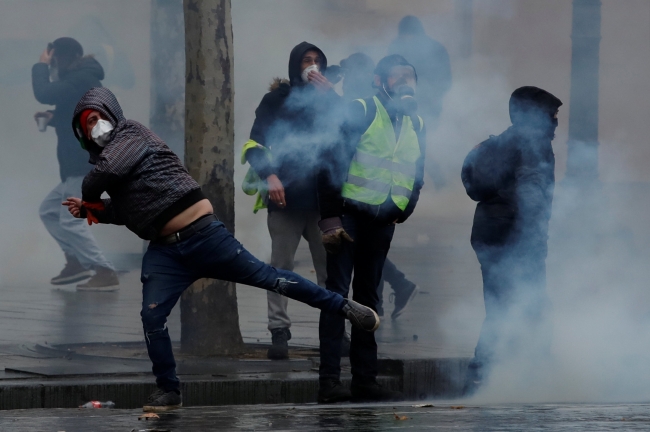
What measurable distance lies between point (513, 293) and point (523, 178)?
24.4 inches

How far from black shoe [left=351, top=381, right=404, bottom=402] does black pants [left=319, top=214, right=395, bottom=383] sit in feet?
0.11

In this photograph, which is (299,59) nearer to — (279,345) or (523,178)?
(523,178)

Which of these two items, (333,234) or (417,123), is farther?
(417,123)

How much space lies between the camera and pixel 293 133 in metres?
6.93

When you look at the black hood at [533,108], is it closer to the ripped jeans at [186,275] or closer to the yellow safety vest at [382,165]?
the yellow safety vest at [382,165]

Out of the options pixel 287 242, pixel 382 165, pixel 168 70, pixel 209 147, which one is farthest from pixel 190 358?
pixel 168 70

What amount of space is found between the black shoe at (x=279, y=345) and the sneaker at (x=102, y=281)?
175 inches

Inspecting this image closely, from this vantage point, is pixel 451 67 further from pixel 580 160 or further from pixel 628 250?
pixel 628 250

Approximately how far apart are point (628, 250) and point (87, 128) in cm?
452

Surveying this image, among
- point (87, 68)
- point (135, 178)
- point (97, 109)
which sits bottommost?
point (135, 178)

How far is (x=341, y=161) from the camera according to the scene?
5.88 meters

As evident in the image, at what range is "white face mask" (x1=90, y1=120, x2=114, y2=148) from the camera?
16.6 ft

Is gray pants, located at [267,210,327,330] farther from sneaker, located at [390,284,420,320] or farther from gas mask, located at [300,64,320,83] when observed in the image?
sneaker, located at [390,284,420,320]

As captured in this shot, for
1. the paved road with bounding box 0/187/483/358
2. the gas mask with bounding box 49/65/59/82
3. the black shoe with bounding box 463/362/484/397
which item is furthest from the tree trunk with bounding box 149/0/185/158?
the black shoe with bounding box 463/362/484/397
